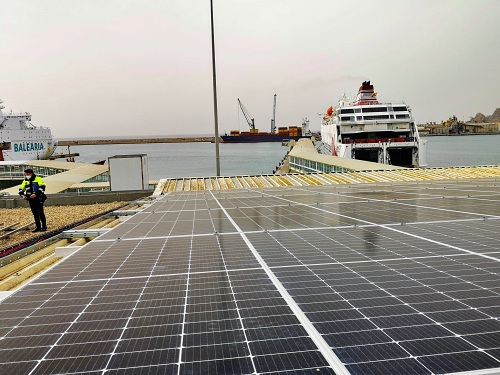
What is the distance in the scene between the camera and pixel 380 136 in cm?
5319

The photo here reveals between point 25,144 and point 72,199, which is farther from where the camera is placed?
point 25,144

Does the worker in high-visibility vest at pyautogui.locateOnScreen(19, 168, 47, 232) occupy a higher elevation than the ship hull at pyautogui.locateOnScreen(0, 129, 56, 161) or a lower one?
lower

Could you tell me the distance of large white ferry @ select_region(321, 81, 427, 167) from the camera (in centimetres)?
4841

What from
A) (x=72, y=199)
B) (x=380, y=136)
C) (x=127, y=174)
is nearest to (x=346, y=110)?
(x=380, y=136)

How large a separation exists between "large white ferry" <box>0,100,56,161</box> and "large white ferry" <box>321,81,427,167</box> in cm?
6479

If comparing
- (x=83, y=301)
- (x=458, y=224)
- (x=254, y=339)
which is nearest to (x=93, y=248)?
(x=83, y=301)

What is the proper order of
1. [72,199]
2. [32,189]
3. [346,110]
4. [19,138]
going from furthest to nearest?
[19,138], [346,110], [72,199], [32,189]

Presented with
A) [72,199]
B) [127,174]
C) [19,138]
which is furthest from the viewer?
[19,138]

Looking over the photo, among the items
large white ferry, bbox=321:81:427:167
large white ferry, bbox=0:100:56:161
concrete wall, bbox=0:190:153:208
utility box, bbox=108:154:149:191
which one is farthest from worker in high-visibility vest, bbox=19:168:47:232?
large white ferry, bbox=0:100:56:161

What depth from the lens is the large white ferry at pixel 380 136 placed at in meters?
48.4

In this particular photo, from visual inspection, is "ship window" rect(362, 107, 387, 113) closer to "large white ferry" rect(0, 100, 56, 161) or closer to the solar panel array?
the solar panel array

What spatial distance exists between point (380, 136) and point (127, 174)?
39.7 metres

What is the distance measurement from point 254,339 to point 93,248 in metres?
4.50

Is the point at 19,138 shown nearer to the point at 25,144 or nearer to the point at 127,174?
the point at 25,144
